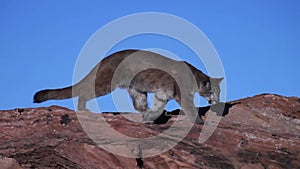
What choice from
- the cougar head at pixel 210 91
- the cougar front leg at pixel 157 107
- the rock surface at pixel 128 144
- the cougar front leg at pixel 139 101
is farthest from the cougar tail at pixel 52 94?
the cougar head at pixel 210 91

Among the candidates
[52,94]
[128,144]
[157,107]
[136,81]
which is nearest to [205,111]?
[157,107]

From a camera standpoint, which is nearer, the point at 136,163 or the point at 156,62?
the point at 136,163

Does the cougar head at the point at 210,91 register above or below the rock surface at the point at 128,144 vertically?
above

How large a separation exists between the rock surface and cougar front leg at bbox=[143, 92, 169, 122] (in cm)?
34

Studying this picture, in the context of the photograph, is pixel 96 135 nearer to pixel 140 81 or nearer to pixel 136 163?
pixel 136 163

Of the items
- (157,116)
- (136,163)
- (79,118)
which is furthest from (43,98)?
(136,163)

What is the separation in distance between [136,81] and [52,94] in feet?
8.39

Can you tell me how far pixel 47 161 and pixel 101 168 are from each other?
1.01 m

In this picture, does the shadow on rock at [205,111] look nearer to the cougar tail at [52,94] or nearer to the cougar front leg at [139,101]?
the cougar front leg at [139,101]

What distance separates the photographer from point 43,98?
1395 cm

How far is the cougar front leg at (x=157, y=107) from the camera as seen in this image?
47.4 feet

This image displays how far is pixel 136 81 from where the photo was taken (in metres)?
15.2

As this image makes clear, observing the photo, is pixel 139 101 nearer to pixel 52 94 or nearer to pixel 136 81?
pixel 136 81

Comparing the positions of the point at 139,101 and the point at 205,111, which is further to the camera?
the point at 205,111
